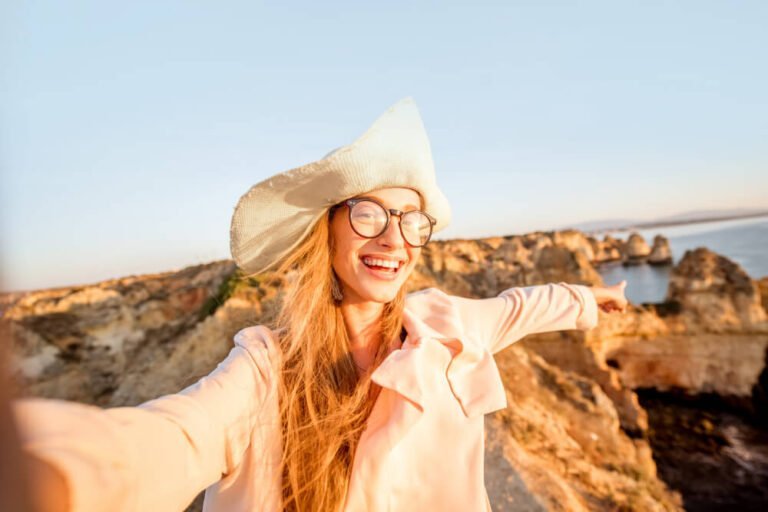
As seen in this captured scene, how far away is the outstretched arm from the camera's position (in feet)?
7.14

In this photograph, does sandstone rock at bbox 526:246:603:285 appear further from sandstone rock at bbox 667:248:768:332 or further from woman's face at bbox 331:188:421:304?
woman's face at bbox 331:188:421:304

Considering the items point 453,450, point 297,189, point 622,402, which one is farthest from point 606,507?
point 622,402

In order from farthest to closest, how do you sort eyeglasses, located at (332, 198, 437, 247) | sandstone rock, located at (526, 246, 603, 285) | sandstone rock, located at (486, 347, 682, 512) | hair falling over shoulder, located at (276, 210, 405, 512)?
sandstone rock, located at (526, 246, 603, 285) → sandstone rock, located at (486, 347, 682, 512) → eyeglasses, located at (332, 198, 437, 247) → hair falling over shoulder, located at (276, 210, 405, 512)

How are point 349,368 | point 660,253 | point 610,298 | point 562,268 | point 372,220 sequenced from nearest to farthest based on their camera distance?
point 372,220
point 349,368
point 610,298
point 562,268
point 660,253

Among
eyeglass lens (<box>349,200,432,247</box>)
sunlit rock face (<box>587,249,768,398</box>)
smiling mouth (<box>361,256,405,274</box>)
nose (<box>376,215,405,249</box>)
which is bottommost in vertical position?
sunlit rock face (<box>587,249,768,398</box>)

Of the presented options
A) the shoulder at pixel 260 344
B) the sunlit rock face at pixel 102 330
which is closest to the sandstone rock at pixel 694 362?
the sunlit rock face at pixel 102 330

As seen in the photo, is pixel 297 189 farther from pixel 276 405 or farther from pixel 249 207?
pixel 276 405

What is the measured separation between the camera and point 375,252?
1813mm

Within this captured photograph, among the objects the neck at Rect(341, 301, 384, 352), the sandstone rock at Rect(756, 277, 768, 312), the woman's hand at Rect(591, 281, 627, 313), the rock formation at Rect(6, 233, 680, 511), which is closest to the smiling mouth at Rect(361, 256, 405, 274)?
the neck at Rect(341, 301, 384, 352)

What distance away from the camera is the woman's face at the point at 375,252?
5.92ft

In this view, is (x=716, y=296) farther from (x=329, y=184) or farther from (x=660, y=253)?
(x=660, y=253)

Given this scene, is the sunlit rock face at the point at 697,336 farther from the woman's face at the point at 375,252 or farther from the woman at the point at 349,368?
the woman's face at the point at 375,252

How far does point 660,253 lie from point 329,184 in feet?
215

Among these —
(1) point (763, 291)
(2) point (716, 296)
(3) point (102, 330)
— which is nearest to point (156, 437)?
(3) point (102, 330)
